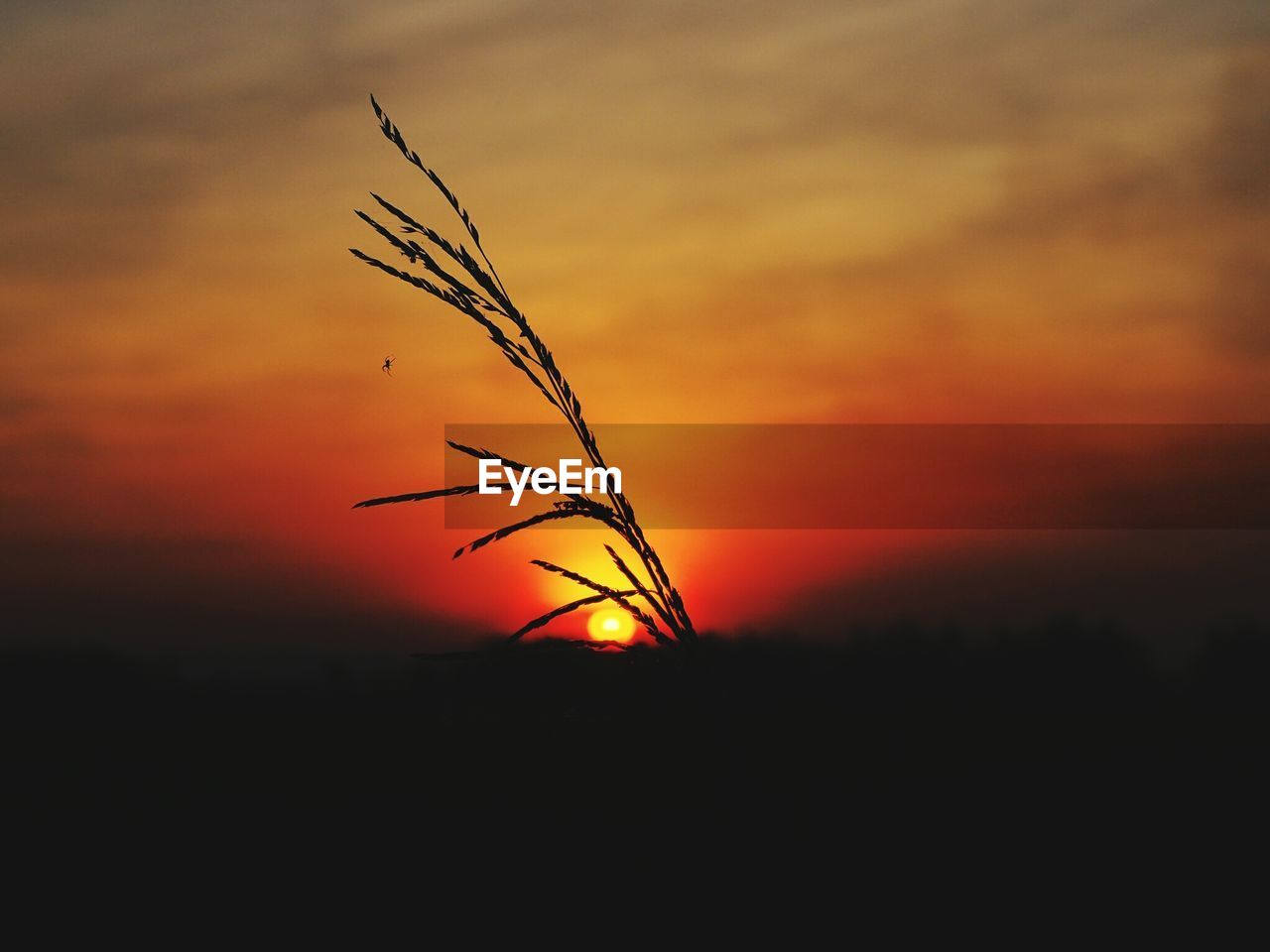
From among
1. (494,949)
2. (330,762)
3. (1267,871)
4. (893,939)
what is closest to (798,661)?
(893,939)

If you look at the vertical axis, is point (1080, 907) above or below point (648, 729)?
below

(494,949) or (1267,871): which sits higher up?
(1267,871)

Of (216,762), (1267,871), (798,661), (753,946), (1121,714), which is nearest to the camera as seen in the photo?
(753,946)

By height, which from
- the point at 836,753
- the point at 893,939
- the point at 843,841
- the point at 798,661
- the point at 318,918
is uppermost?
the point at 798,661

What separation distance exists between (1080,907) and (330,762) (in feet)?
35.7

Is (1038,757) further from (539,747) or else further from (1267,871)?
(539,747)

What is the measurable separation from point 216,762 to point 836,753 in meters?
11.1

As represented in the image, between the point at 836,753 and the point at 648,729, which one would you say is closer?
the point at 648,729

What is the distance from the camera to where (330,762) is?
463 inches

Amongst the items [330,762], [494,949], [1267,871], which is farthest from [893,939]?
[330,762]

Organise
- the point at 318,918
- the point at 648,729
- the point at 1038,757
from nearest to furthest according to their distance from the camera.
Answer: the point at 648,729 < the point at 1038,757 < the point at 318,918

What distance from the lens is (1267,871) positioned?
1925 millimetres

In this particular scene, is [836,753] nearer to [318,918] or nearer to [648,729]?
[648,729]

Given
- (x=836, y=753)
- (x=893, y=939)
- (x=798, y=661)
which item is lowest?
(x=893, y=939)
